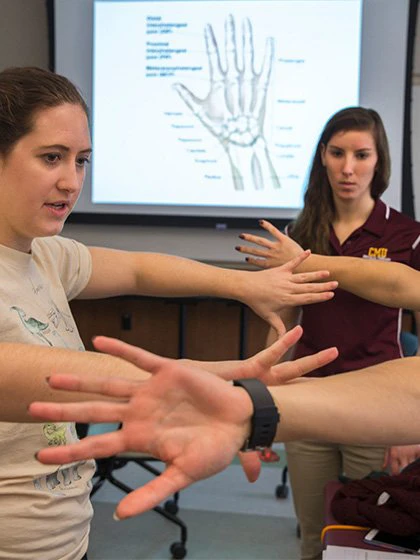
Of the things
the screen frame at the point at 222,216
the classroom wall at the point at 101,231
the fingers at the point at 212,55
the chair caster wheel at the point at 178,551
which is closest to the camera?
the chair caster wheel at the point at 178,551

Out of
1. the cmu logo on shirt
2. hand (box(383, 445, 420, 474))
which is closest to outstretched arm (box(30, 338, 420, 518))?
hand (box(383, 445, 420, 474))

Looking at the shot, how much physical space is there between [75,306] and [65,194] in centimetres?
333

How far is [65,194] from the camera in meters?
1.40

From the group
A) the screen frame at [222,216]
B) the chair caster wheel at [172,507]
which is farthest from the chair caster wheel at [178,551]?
the screen frame at [222,216]

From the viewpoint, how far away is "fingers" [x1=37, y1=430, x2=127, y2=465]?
835 mm

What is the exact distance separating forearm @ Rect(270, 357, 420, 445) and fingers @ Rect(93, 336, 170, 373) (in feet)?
0.83

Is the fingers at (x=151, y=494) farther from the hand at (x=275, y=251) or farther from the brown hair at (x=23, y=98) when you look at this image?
the hand at (x=275, y=251)

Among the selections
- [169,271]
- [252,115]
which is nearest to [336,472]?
[169,271]

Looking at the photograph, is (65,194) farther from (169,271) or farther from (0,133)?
(169,271)

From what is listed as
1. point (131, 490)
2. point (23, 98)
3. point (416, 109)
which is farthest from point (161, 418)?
point (416, 109)

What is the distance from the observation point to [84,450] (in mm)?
854

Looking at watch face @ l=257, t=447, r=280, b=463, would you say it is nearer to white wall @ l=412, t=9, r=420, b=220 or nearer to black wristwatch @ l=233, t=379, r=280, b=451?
black wristwatch @ l=233, t=379, r=280, b=451

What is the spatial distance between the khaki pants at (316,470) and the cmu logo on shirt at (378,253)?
652mm

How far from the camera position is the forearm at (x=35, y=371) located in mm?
1062
